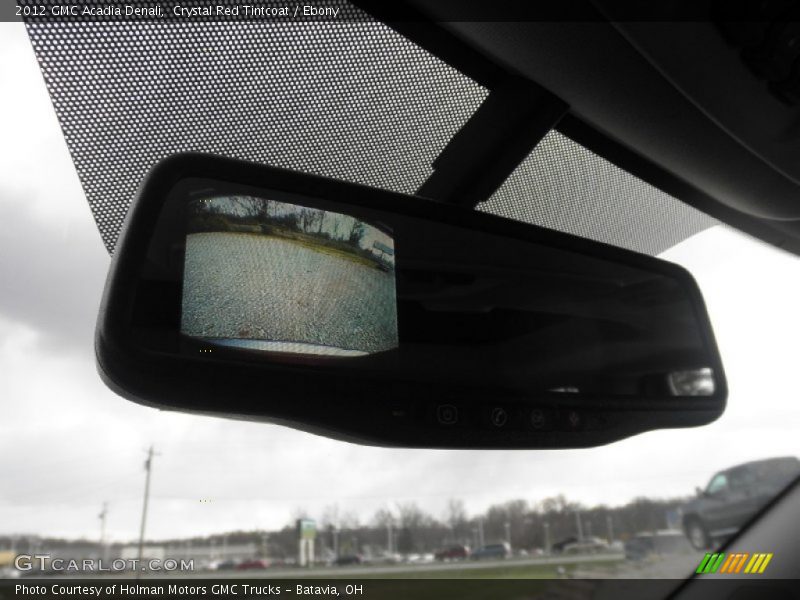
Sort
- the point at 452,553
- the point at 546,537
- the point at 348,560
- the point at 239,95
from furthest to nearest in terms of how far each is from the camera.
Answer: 1. the point at 546,537
2. the point at 452,553
3. the point at 348,560
4. the point at 239,95

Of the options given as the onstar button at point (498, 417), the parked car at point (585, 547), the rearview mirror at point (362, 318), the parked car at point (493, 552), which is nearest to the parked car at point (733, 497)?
the parked car at point (585, 547)

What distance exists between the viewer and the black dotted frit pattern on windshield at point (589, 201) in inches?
86.4

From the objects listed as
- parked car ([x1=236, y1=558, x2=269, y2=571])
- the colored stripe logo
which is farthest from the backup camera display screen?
the colored stripe logo

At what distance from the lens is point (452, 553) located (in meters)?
3.36

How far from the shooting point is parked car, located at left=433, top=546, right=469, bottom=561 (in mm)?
3293

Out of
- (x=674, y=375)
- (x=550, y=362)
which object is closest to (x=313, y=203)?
(x=550, y=362)

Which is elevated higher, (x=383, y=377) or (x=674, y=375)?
(x=674, y=375)

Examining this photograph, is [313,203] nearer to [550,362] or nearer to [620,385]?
[550,362]

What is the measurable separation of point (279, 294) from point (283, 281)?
0.03m

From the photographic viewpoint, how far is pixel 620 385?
77.5 inches

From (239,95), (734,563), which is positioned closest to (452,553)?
(734,563)

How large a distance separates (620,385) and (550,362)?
29cm

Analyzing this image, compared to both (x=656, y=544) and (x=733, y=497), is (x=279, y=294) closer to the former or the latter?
(x=733, y=497)

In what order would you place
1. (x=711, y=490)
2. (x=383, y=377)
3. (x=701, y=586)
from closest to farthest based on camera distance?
(x=383, y=377) → (x=701, y=586) → (x=711, y=490)
